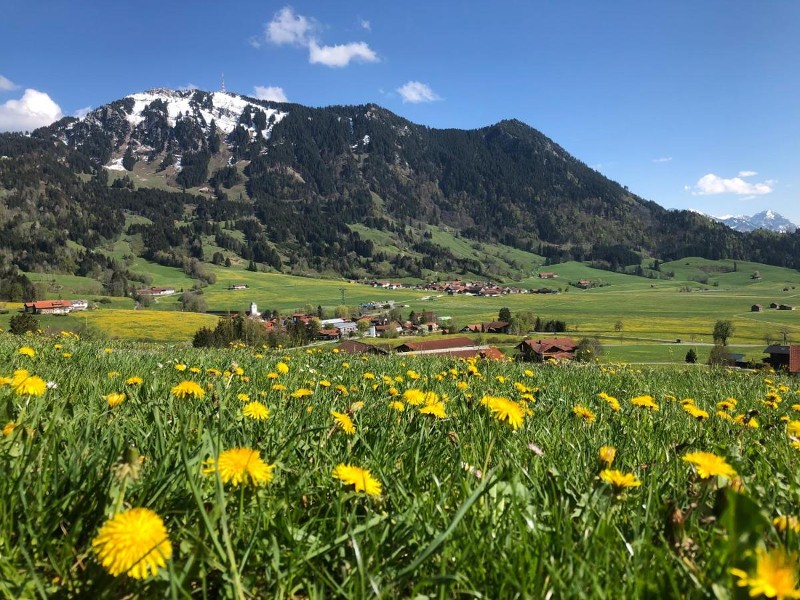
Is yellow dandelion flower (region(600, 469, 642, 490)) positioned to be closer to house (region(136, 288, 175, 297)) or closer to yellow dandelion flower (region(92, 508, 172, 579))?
yellow dandelion flower (region(92, 508, 172, 579))

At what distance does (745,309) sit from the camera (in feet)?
551

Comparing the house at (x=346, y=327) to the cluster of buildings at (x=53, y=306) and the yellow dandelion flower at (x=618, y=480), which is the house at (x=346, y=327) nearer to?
the cluster of buildings at (x=53, y=306)

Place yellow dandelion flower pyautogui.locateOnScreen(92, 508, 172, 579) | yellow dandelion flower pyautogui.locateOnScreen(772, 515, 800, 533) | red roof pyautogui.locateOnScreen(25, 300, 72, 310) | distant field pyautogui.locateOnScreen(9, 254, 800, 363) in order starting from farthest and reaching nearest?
red roof pyautogui.locateOnScreen(25, 300, 72, 310) < distant field pyautogui.locateOnScreen(9, 254, 800, 363) < yellow dandelion flower pyautogui.locateOnScreen(772, 515, 800, 533) < yellow dandelion flower pyautogui.locateOnScreen(92, 508, 172, 579)

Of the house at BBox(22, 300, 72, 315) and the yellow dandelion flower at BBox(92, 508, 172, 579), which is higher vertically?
the yellow dandelion flower at BBox(92, 508, 172, 579)

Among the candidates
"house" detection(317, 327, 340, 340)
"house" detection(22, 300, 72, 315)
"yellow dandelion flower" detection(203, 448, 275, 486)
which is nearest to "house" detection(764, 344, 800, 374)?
"yellow dandelion flower" detection(203, 448, 275, 486)

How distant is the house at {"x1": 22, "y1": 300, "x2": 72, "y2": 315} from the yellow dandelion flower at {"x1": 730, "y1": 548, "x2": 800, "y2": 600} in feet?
421

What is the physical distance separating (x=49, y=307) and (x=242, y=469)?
14044 cm

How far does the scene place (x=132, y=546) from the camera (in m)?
1.03

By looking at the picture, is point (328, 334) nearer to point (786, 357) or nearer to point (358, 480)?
point (786, 357)

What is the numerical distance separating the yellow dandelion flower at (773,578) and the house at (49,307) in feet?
421

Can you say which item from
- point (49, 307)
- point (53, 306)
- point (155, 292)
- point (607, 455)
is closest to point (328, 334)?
point (49, 307)

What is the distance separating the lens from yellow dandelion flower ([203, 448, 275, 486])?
4.72 feet

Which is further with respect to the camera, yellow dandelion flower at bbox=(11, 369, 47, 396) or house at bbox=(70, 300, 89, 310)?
house at bbox=(70, 300, 89, 310)

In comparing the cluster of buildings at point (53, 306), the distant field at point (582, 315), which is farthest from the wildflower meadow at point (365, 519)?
the cluster of buildings at point (53, 306)
